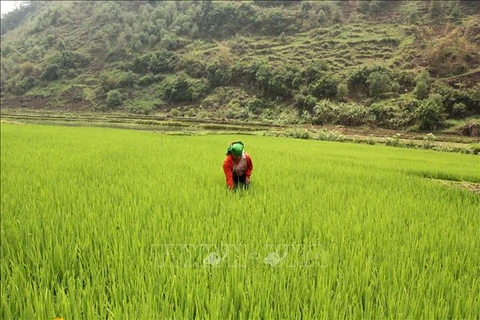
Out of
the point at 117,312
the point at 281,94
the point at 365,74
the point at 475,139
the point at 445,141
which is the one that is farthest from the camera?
the point at 281,94

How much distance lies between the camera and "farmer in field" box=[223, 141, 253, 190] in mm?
3786

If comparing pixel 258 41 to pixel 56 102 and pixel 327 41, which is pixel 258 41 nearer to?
pixel 327 41

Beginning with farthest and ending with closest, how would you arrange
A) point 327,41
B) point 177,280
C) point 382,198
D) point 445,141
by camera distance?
point 327,41 → point 445,141 → point 382,198 → point 177,280

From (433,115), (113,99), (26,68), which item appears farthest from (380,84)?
(26,68)

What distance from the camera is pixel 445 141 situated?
9.21 meters

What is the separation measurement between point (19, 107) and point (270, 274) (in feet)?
225

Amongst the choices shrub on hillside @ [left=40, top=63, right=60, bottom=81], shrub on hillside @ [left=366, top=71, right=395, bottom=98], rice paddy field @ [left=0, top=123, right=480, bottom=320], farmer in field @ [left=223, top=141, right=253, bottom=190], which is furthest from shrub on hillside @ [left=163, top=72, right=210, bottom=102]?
rice paddy field @ [left=0, top=123, right=480, bottom=320]

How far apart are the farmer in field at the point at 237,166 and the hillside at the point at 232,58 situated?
43.8ft

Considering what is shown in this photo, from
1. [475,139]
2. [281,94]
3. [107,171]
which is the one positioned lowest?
[107,171]

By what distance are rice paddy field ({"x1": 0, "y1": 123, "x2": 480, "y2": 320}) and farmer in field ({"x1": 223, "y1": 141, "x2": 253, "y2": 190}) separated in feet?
0.75

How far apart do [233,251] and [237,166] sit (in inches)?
83.5

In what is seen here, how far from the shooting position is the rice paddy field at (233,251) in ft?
4.40

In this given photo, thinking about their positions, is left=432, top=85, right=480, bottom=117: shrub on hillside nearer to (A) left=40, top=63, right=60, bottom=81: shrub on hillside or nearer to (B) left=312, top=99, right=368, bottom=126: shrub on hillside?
(B) left=312, top=99, right=368, bottom=126: shrub on hillside

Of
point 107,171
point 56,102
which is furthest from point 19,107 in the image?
point 107,171
